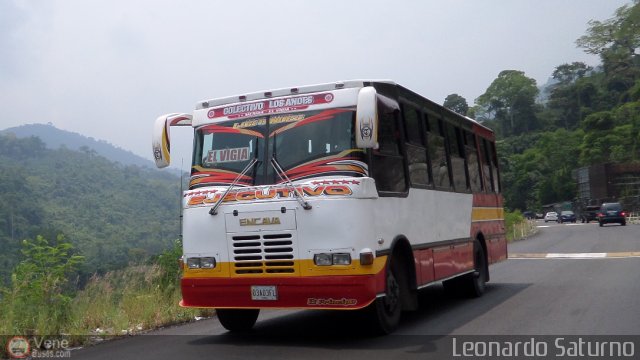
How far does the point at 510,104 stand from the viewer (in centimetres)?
12925

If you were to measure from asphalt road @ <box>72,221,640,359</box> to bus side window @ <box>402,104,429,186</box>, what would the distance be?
211 cm

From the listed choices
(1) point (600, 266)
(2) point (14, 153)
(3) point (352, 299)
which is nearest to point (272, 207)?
(3) point (352, 299)

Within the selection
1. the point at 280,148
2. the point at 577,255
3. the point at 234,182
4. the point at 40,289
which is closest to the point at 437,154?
the point at 280,148

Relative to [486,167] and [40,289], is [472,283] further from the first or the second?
[40,289]

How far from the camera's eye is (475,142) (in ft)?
46.0

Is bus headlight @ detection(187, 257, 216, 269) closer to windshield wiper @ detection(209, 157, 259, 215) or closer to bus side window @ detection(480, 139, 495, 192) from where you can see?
windshield wiper @ detection(209, 157, 259, 215)

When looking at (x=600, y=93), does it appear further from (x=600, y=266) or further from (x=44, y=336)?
(x=44, y=336)

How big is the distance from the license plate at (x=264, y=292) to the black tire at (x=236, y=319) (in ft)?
4.67

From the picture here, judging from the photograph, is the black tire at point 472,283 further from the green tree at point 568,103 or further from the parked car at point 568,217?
the green tree at point 568,103

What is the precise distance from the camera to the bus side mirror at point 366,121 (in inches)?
311

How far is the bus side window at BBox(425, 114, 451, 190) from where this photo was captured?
1102cm

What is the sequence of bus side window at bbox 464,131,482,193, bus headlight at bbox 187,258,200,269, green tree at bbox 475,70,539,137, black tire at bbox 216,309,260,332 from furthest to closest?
1. green tree at bbox 475,70,539,137
2. bus side window at bbox 464,131,482,193
3. black tire at bbox 216,309,260,332
4. bus headlight at bbox 187,258,200,269

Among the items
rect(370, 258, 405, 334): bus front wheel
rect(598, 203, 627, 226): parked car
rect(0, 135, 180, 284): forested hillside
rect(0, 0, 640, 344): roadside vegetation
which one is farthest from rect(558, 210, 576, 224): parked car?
rect(370, 258, 405, 334): bus front wheel

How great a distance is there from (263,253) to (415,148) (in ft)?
9.57
